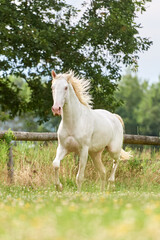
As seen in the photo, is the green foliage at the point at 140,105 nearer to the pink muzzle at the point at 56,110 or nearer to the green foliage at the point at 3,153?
the green foliage at the point at 3,153

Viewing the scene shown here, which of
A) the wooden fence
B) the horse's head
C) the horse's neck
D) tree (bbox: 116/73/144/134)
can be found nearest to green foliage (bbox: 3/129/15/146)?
the wooden fence

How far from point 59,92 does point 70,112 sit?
24.7 inches

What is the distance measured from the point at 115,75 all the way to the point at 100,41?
5.10 ft

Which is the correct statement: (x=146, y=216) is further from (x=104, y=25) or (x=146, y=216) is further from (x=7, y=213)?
(x=104, y=25)

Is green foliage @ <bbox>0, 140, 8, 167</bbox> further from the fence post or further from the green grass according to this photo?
the green grass

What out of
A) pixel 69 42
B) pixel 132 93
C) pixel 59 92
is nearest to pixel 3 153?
pixel 59 92

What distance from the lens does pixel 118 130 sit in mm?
11156

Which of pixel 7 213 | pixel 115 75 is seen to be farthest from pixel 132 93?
pixel 7 213

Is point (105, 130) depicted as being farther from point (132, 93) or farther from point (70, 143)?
point (132, 93)

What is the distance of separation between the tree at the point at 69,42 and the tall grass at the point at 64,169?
4657 mm

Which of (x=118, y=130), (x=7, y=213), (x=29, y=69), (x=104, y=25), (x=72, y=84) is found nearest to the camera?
(x=7, y=213)

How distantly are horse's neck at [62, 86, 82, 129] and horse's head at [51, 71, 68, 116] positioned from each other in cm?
22

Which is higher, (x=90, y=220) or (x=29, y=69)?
(x=29, y=69)

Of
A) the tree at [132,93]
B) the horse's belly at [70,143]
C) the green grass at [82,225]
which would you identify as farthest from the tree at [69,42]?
the tree at [132,93]
